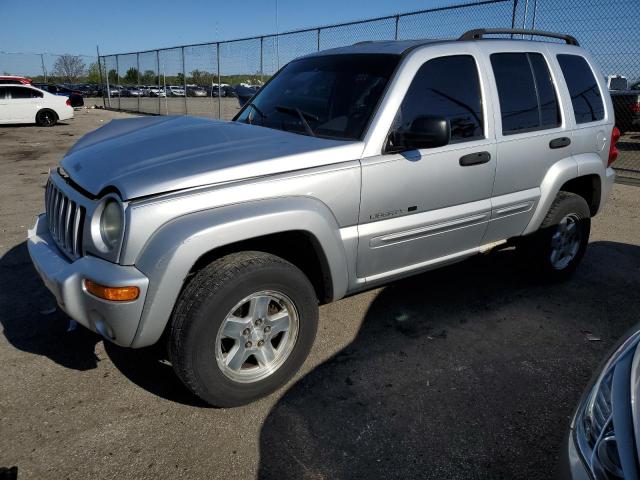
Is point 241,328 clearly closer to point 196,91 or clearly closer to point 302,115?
point 302,115

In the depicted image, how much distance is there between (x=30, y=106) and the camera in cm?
1730

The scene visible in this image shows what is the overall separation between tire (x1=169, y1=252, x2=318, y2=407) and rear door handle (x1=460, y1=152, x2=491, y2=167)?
1339 millimetres

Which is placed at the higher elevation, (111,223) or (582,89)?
(582,89)

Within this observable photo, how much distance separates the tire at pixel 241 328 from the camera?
8.17 ft

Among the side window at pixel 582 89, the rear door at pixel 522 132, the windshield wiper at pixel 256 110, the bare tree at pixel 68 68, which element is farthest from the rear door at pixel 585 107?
the bare tree at pixel 68 68

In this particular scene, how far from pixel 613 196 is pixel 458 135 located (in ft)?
19.4

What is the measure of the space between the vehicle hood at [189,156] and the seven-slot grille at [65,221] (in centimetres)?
14

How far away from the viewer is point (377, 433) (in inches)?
103

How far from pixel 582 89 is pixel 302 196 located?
2.93m

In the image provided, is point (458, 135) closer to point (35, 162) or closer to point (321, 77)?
point (321, 77)

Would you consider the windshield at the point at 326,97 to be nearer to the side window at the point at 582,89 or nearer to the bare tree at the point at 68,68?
the side window at the point at 582,89

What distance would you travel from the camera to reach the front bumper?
234 cm

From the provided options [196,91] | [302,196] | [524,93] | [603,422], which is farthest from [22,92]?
[603,422]

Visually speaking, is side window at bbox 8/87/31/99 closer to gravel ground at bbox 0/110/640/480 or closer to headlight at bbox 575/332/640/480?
gravel ground at bbox 0/110/640/480
